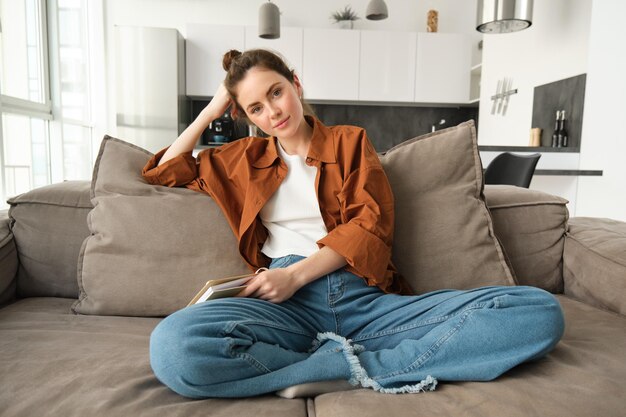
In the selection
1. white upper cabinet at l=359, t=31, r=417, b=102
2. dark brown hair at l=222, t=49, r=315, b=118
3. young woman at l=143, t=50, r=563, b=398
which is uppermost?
white upper cabinet at l=359, t=31, r=417, b=102

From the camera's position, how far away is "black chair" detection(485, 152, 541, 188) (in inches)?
92.4

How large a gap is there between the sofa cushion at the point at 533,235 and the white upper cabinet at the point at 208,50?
3848 mm

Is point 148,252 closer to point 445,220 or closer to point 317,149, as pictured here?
point 317,149

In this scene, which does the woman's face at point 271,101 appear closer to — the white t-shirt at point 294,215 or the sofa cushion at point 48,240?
the white t-shirt at point 294,215

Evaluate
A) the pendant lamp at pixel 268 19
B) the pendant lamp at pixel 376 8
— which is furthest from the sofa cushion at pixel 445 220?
the pendant lamp at pixel 376 8

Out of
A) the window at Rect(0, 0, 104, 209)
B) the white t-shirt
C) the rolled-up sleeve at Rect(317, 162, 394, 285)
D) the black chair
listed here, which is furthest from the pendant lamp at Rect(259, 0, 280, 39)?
the rolled-up sleeve at Rect(317, 162, 394, 285)

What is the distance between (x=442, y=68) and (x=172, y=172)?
4.26 m

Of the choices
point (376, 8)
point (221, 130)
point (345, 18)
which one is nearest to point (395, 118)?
point (345, 18)

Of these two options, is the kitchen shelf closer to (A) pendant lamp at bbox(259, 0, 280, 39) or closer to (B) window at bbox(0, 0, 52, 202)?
(A) pendant lamp at bbox(259, 0, 280, 39)

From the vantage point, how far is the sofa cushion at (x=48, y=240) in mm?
1353

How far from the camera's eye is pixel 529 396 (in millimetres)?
792

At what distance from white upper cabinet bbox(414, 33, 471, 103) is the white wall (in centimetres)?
205

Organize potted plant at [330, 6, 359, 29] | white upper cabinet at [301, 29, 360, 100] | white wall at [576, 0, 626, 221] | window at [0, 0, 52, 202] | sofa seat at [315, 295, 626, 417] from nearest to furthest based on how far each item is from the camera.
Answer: sofa seat at [315, 295, 626, 417]
window at [0, 0, 52, 202]
white wall at [576, 0, 626, 221]
white upper cabinet at [301, 29, 360, 100]
potted plant at [330, 6, 359, 29]

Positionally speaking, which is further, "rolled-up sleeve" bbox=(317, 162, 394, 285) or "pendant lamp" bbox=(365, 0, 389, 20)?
"pendant lamp" bbox=(365, 0, 389, 20)
